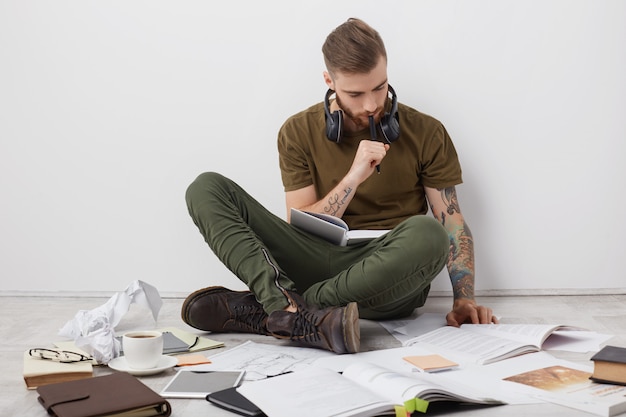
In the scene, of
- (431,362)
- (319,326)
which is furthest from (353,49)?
(431,362)

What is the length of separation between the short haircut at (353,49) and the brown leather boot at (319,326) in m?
0.70

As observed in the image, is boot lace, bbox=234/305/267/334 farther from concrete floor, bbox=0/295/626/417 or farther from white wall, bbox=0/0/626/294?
white wall, bbox=0/0/626/294

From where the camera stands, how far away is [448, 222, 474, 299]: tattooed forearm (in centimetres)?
220

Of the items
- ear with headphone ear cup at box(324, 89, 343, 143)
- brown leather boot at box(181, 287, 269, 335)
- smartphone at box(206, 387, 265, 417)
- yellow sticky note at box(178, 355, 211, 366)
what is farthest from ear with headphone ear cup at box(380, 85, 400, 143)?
smartphone at box(206, 387, 265, 417)

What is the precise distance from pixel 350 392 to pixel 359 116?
3.54ft

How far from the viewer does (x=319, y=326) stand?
6.01 feet

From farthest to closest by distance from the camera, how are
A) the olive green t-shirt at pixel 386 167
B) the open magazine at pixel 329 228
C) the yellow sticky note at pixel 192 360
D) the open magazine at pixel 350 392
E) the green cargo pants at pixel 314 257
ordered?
the olive green t-shirt at pixel 386 167, the open magazine at pixel 329 228, the green cargo pants at pixel 314 257, the yellow sticky note at pixel 192 360, the open magazine at pixel 350 392

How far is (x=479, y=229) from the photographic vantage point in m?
2.71

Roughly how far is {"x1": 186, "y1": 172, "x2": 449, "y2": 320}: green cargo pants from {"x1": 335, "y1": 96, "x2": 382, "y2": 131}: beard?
1.30 ft

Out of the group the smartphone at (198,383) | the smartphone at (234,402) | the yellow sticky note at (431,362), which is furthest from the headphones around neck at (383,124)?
the smartphone at (234,402)

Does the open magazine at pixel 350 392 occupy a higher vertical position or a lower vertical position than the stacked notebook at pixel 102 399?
lower

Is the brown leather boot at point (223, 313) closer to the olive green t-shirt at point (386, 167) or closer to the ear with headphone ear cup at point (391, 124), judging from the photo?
the olive green t-shirt at point (386, 167)

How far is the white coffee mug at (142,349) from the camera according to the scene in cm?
165

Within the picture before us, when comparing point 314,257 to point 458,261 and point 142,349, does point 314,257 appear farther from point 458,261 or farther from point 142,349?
point 142,349
